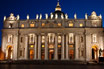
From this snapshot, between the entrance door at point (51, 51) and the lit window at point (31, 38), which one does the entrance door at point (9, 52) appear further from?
the entrance door at point (51, 51)

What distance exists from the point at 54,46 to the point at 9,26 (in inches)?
919

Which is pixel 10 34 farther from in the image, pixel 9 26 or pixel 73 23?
pixel 73 23

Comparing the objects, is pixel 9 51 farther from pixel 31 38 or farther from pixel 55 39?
pixel 55 39

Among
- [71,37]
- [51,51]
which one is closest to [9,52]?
[51,51]

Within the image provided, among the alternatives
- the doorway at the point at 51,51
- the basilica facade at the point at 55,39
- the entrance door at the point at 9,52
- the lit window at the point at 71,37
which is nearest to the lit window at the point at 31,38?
the basilica facade at the point at 55,39

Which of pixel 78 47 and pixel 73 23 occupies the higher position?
pixel 73 23

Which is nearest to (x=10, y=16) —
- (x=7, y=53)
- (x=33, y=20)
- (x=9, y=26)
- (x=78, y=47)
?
(x=9, y=26)

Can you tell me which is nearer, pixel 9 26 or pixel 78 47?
pixel 78 47

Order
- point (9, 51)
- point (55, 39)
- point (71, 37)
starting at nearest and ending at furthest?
point (55, 39)
point (71, 37)
point (9, 51)

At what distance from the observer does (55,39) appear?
86438mm

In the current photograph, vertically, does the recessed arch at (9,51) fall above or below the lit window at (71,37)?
below

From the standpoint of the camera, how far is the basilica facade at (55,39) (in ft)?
282

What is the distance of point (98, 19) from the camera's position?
88.8 m

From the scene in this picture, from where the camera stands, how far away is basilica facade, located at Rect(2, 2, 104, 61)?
3386 inches
